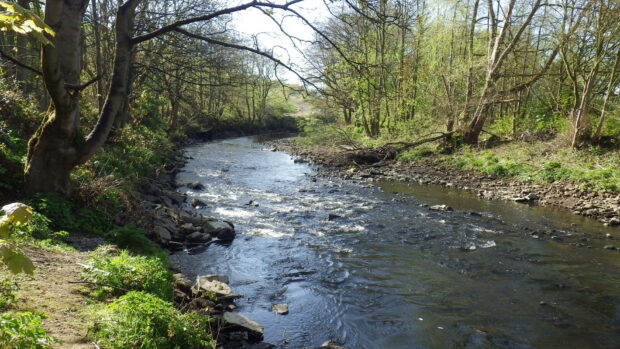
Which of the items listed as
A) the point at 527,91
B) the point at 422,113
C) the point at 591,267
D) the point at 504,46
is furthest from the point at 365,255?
the point at 527,91

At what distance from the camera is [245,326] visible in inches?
190

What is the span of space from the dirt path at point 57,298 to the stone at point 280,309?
2602mm

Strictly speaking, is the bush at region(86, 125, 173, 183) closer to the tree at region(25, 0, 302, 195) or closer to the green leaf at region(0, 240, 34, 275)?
the tree at region(25, 0, 302, 195)

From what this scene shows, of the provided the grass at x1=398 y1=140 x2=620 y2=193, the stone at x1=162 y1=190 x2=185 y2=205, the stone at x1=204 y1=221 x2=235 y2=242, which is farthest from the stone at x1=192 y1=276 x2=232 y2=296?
the grass at x1=398 y1=140 x2=620 y2=193

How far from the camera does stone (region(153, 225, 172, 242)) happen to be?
8008 millimetres

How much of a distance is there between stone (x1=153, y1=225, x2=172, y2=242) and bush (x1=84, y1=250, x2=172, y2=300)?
294 centimetres

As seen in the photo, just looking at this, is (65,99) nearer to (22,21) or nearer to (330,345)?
(22,21)

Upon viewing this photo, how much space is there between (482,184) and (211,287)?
43.1 feet

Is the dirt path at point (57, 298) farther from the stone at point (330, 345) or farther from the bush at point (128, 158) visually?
the bush at point (128, 158)

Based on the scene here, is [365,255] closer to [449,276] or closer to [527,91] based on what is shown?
[449,276]

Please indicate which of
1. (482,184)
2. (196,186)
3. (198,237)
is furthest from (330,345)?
(482,184)

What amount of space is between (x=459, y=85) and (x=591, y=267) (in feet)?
51.1

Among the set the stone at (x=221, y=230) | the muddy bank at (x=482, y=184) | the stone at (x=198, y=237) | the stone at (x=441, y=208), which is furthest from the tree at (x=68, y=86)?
the muddy bank at (x=482, y=184)

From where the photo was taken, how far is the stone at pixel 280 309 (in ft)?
18.4
